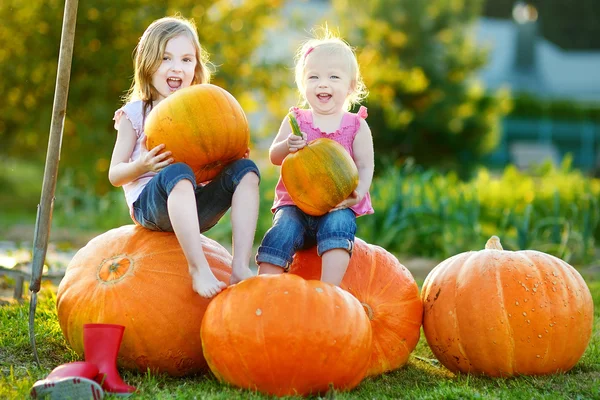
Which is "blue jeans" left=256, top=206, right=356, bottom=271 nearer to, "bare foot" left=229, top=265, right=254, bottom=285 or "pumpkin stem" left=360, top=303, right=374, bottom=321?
"bare foot" left=229, top=265, right=254, bottom=285

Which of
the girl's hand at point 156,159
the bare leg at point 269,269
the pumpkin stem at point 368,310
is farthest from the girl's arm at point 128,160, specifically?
the pumpkin stem at point 368,310

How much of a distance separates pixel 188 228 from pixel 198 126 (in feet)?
1.42

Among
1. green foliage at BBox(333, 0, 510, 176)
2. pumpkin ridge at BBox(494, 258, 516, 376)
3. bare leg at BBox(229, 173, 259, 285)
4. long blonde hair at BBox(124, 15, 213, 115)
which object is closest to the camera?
pumpkin ridge at BBox(494, 258, 516, 376)

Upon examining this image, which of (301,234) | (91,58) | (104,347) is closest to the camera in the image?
(104,347)

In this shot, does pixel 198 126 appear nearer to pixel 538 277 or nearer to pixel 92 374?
pixel 92 374

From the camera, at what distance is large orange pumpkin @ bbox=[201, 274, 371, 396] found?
2771mm

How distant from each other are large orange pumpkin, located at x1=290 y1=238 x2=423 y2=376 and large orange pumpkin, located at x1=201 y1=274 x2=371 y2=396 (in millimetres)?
385

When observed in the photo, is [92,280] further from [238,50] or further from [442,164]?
[442,164]

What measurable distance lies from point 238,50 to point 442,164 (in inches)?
198

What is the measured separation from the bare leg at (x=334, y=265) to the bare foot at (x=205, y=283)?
1.45ft

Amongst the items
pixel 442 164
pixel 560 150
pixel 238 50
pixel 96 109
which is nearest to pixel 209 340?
pixel 96 109

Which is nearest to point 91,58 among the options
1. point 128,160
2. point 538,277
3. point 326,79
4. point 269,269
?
point 128,160

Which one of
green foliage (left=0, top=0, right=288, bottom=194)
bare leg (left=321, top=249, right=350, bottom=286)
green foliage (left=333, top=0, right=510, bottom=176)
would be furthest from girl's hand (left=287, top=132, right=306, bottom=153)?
green foliage (left=333, top=0, right=510, bottom=176)

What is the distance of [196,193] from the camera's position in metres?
3.50
